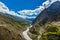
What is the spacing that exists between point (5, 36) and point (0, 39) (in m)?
7.40

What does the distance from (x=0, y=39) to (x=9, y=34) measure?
51.6 ft

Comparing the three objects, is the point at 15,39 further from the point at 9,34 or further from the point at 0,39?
the point at 0,39

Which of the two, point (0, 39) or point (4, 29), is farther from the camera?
point (4, 29)

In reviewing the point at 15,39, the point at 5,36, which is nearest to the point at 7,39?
the point at 5,36

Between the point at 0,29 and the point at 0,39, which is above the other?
the point at 0,29

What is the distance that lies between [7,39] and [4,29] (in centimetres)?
1069

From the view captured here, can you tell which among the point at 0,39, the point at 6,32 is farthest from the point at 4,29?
the point at 0,39

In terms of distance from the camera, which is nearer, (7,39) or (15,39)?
(7,39)

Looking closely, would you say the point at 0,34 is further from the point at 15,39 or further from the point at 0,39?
the point at 15,39

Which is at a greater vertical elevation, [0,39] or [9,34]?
[9,34]

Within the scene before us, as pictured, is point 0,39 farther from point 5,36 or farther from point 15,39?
point 15,39

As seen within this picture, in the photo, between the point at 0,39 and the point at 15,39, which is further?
the point at 15,39

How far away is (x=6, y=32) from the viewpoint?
176125 millimetres

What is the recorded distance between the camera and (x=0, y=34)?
16838cm
